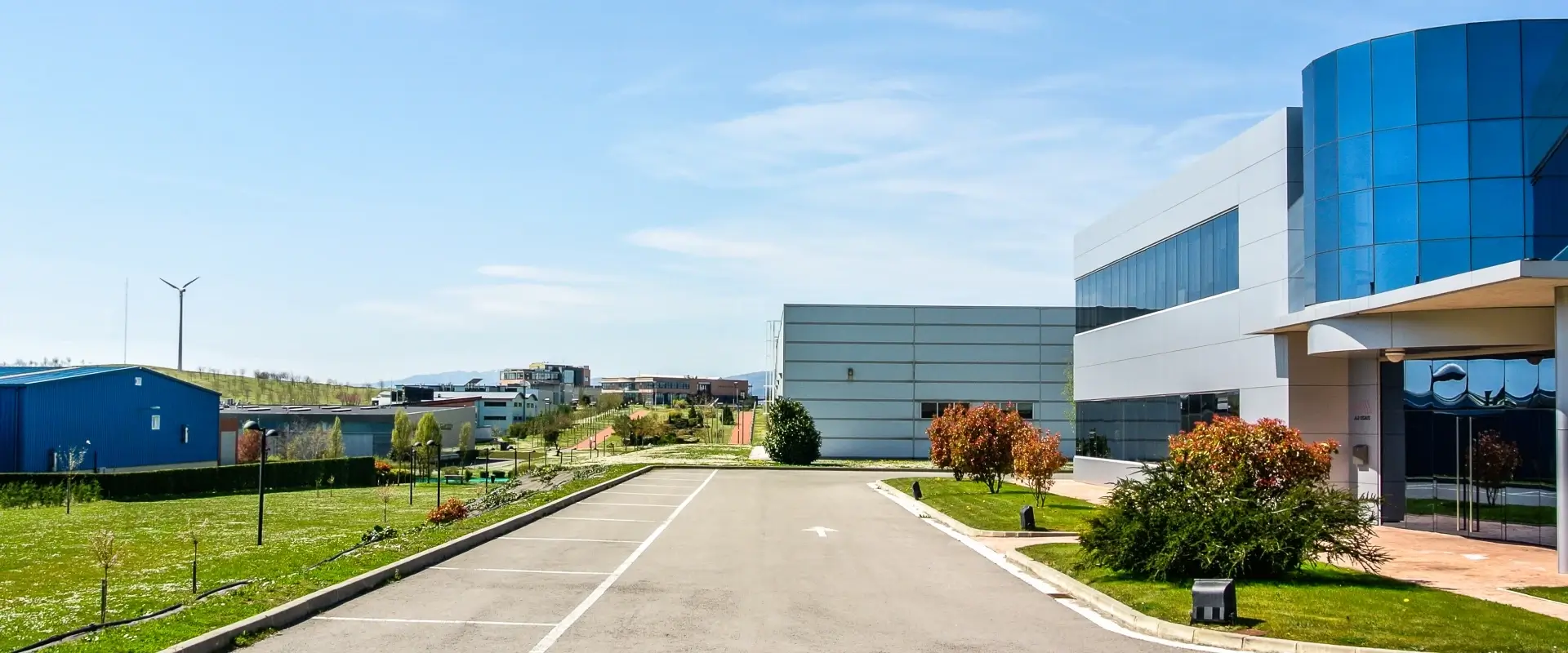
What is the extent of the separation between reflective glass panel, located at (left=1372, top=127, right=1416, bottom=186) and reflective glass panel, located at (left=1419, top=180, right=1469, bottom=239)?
19.3 inches

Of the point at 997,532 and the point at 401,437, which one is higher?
the point at 997,532

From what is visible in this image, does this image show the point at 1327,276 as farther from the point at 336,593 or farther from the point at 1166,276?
the point at 336,593

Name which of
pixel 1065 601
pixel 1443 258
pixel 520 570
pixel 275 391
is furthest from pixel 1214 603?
pixel 275 391

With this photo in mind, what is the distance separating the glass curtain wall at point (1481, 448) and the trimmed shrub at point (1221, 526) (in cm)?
650

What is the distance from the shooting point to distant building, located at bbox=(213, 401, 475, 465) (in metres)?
81.4

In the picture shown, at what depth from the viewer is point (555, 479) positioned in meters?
45.8

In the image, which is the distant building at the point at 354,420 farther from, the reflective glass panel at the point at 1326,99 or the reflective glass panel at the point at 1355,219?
the reflective glass panel at the point at 1355,219

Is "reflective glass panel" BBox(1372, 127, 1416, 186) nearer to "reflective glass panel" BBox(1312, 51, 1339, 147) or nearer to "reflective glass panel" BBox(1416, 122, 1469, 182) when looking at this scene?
"reflective glass panel" BBox(1416, 122, 1469, 182)

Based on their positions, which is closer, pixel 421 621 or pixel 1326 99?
pixel 421 621

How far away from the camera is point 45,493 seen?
37469 mm

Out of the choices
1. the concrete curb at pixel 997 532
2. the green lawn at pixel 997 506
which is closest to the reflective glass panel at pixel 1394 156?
the green lawn at pixel 997 506

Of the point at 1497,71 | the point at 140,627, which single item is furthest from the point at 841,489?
the point at 140,627

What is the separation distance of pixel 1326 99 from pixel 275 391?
156 metres

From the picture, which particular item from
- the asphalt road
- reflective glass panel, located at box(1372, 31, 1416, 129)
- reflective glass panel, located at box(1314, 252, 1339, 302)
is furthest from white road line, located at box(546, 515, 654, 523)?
reflective glass panel, located at box(1372, 31, 1416, 129)
